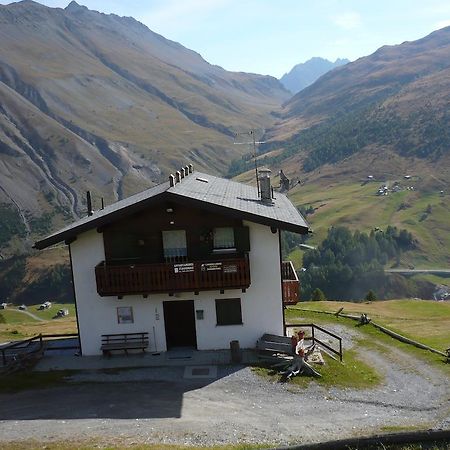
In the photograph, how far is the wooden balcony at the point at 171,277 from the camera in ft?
86.1

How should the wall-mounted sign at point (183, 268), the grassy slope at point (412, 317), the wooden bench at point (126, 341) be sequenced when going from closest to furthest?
the wall-mounted sign at point (183, 268) < the wooden bench at point (126, 341) < the grassy slope at point (412, 317)

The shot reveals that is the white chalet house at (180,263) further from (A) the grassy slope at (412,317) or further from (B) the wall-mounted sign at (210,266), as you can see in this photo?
(A) the grassy slope at (412,317)

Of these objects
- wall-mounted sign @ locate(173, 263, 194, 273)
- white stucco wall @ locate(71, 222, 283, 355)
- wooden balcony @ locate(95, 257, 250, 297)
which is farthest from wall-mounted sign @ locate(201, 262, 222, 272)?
white stucco wall @ locate(71, 222, 283, 355)

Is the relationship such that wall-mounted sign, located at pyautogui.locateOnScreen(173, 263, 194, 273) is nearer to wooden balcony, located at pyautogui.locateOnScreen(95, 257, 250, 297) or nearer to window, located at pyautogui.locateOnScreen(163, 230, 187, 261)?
wooden balcony, located at pyautogui.locateOnScreen(95, 257, 250, 297)

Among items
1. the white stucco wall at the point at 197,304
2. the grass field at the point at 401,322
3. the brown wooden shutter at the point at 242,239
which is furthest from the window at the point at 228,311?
the grass field at the point at 401,322

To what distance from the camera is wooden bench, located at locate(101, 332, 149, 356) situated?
27.4 m

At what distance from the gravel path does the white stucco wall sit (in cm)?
257

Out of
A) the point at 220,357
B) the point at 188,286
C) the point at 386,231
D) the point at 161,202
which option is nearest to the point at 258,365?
the point at 220,357

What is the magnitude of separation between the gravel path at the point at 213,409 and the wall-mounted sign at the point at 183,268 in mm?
4578

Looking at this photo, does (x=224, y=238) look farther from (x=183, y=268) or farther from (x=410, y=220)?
(x=410, y=220)


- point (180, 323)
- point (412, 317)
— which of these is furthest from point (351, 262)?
point (180, 323)

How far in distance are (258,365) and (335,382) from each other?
3661 mm

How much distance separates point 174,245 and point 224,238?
99.8 inches

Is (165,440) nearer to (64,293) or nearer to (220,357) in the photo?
(220,357)
